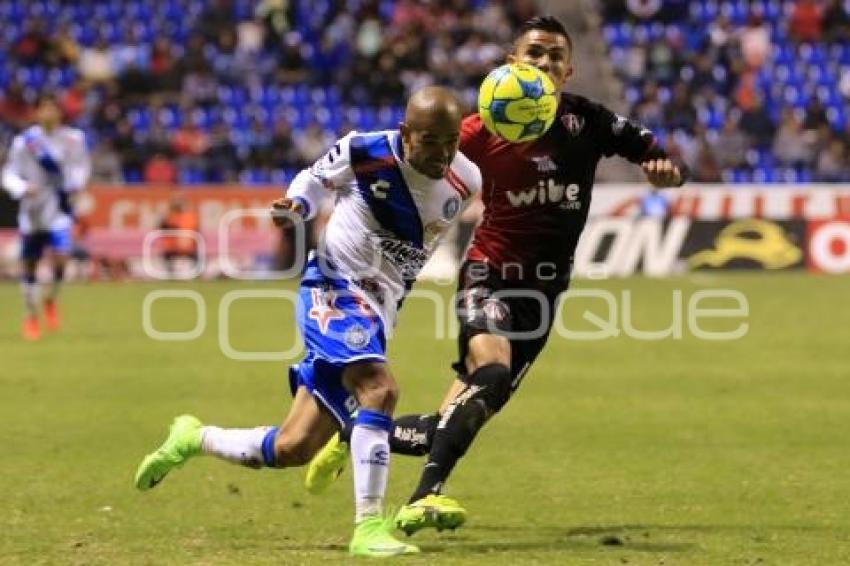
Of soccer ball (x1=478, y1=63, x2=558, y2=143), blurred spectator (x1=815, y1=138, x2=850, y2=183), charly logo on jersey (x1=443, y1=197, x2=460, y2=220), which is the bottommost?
blurred spectator (x1=815, y1=138, x2=850, y2=183)

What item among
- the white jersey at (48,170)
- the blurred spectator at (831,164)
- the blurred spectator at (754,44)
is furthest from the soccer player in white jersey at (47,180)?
the blurred spectator at (754,44)

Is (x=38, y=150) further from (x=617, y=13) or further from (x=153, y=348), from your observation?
(x=617, y=13)

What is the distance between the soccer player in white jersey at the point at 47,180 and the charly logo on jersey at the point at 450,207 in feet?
40.6

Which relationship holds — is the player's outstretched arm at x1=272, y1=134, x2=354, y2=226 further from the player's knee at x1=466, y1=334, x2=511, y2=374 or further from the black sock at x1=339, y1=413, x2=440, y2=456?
the black sock at x1=339, y1=413, x2=440, y2=456

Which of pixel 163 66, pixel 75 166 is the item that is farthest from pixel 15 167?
pixel 163 66

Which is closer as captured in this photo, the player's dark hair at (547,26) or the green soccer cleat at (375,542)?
the green soccer cleat at (375,542)

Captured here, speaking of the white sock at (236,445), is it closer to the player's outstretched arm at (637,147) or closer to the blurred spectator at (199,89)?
the player's outstretched arm at (637,147)

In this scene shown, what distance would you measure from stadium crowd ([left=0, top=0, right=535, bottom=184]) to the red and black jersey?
72.2 ft

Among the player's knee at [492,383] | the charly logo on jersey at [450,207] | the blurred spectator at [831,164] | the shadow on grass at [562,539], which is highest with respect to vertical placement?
the charly logo on jersey at [450,207]

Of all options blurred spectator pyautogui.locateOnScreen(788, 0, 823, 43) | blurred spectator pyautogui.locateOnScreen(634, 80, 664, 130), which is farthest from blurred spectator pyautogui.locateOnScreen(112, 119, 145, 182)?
blurred spectator pyautogui.locateOnScreen(788, 0, 823, 43)

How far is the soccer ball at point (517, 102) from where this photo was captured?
795 centimetres

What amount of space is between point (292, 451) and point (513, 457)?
10.4ft

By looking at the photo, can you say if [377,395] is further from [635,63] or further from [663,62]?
[635,63]

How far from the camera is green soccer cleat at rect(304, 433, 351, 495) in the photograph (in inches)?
321
